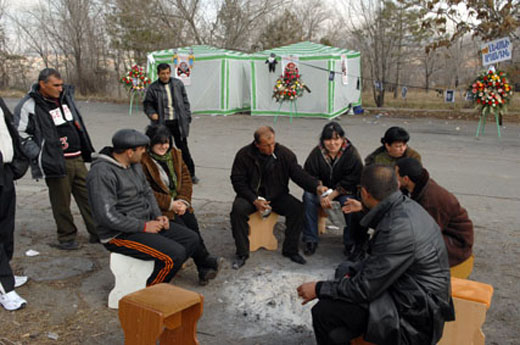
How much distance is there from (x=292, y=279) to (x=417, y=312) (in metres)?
1.84

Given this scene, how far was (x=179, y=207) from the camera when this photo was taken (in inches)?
178

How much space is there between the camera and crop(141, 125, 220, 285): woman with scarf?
433cm

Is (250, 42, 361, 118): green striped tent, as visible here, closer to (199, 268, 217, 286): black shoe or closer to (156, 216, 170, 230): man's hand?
(199, 268, 217, 286): black shoe

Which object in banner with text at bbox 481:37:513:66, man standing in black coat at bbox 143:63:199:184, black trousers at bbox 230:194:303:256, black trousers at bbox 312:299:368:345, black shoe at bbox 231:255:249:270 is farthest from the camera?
banner with text at bbox 481:37:513:66

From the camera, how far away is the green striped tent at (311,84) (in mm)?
16062

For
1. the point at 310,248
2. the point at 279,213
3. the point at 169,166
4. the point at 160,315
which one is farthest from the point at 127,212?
the point at 310,248

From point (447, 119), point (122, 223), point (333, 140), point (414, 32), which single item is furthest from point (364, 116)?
point (122, 223)

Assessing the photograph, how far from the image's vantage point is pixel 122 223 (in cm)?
378

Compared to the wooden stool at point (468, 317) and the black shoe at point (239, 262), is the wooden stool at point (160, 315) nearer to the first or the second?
the black shoe at point (239, 262)

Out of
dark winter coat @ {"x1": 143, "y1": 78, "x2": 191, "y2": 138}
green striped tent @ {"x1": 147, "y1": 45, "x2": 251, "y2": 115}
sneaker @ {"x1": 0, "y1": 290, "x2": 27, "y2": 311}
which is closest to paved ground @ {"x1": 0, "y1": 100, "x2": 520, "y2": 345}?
sneaker @ {"x1": 0, "y1": 290, "x2": 27, "y2": 311}

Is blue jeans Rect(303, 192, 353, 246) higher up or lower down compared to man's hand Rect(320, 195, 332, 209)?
lower down

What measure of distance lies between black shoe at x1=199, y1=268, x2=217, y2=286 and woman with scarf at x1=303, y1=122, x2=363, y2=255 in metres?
1.09

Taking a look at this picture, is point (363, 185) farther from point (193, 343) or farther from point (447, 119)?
point (447, 119)

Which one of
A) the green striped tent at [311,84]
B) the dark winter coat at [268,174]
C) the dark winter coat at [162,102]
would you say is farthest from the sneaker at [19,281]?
the green striped tent at [311,84]
